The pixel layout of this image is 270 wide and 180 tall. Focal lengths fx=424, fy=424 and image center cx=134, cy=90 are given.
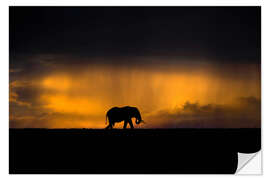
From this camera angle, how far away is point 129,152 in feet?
37.2

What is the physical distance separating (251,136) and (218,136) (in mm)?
1506

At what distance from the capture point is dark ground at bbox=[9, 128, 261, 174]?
10.4 meters

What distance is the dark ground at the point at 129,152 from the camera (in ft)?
34.1

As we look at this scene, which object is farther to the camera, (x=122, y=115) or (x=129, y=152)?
(x=122, y=115)

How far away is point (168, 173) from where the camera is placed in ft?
33.7

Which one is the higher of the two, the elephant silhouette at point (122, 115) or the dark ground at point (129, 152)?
the elephant silhouette at point (122, 115)

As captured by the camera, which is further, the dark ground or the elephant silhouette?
the elephant silhouette

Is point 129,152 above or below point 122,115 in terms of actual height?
below

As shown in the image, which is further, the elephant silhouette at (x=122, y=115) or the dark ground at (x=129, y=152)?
the elephant silhouette at (x=122, y=115)

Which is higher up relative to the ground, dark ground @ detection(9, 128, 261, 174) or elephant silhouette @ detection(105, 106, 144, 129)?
elephant silhouette @ detection(105, 106, 144, 129)
